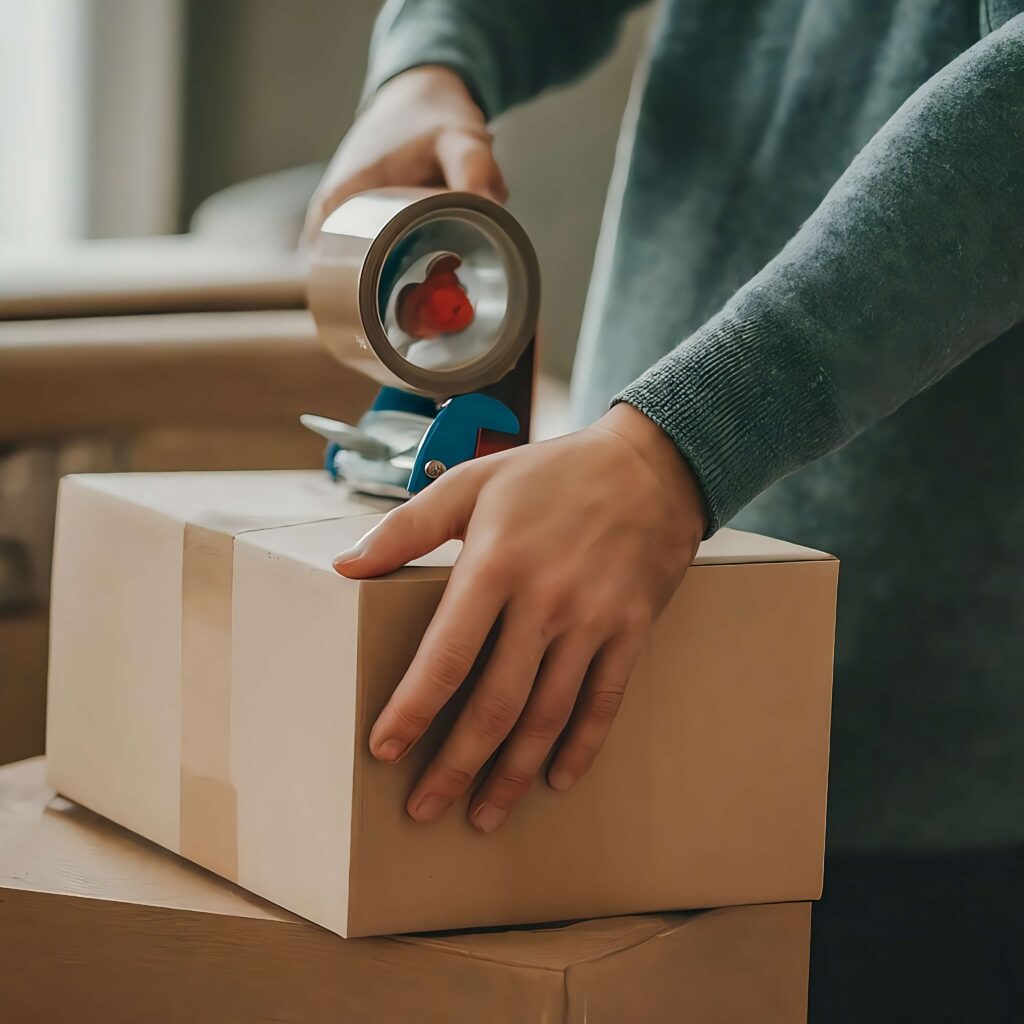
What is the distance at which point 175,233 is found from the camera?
7.97ft

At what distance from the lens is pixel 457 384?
0.65 meters

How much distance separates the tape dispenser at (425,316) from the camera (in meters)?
0.62

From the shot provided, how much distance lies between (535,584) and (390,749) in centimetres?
9

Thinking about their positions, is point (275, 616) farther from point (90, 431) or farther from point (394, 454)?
point (90, 431)

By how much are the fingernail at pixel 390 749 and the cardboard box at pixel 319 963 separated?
0.10 m

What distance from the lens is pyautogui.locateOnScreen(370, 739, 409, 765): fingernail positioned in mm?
509

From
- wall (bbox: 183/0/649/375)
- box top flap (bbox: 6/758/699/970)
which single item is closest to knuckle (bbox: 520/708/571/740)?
box top flap (bbox: 6/758/699/970)

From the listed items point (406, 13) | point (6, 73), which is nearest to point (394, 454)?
point (406, 13)

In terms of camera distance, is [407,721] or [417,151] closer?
[407,721]

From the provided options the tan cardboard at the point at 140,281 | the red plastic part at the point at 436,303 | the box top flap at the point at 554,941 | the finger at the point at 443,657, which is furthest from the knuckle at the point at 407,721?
the tan cardboard at the point at 140,281

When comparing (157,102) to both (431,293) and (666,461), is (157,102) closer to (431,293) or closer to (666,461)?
(431,293)

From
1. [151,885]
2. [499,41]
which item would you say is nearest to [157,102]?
[499,41]

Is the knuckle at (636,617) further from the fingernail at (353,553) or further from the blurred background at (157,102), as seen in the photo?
the blurred background at (157,102)

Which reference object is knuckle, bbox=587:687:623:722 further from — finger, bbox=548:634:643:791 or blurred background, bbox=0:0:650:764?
blurred background, bbox=0:0:650:764
